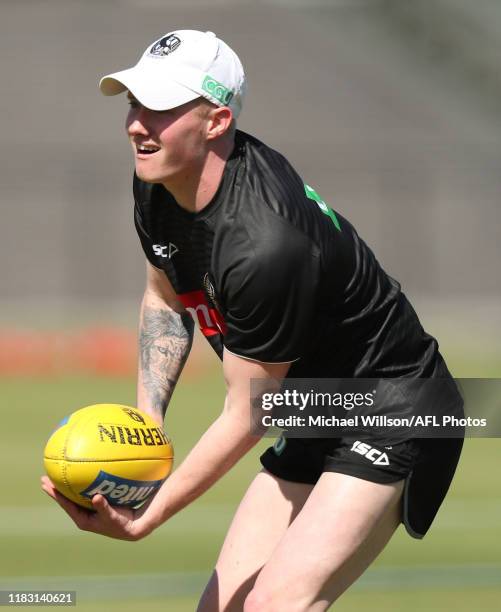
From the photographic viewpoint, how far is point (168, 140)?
449cm

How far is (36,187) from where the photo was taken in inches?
1005

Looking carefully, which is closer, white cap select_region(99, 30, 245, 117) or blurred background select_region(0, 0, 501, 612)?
white cap select_region(99, 30, 245, 117)

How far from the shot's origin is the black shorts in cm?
457

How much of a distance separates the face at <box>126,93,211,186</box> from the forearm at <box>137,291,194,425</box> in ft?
3.26

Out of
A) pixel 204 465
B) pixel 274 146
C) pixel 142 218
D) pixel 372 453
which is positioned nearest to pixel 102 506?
pixel 204 465

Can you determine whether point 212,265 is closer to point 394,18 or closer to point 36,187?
point 36,187

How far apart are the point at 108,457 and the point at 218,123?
1297 millimetres

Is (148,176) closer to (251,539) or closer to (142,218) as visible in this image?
(142,218)

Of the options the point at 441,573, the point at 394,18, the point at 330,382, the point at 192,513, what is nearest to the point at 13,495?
the point at 192,513

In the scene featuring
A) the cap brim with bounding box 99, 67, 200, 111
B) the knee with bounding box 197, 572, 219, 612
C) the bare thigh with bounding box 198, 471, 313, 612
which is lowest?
the knee with bounding box 197, 572, 219, 612

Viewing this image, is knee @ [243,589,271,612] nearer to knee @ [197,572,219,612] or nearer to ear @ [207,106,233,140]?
knee @ [197,572,219,612]

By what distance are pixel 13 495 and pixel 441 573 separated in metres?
3.72

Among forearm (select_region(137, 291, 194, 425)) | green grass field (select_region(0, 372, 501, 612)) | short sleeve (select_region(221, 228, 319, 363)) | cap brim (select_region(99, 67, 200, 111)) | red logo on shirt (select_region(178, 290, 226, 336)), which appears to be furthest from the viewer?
green grass field (select_region(0, 372, 501, 612))

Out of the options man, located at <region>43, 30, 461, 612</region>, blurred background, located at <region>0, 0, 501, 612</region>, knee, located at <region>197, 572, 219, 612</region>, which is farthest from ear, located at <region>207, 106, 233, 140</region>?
blurred background, located at <region>0, 0, 501, 612</region>
